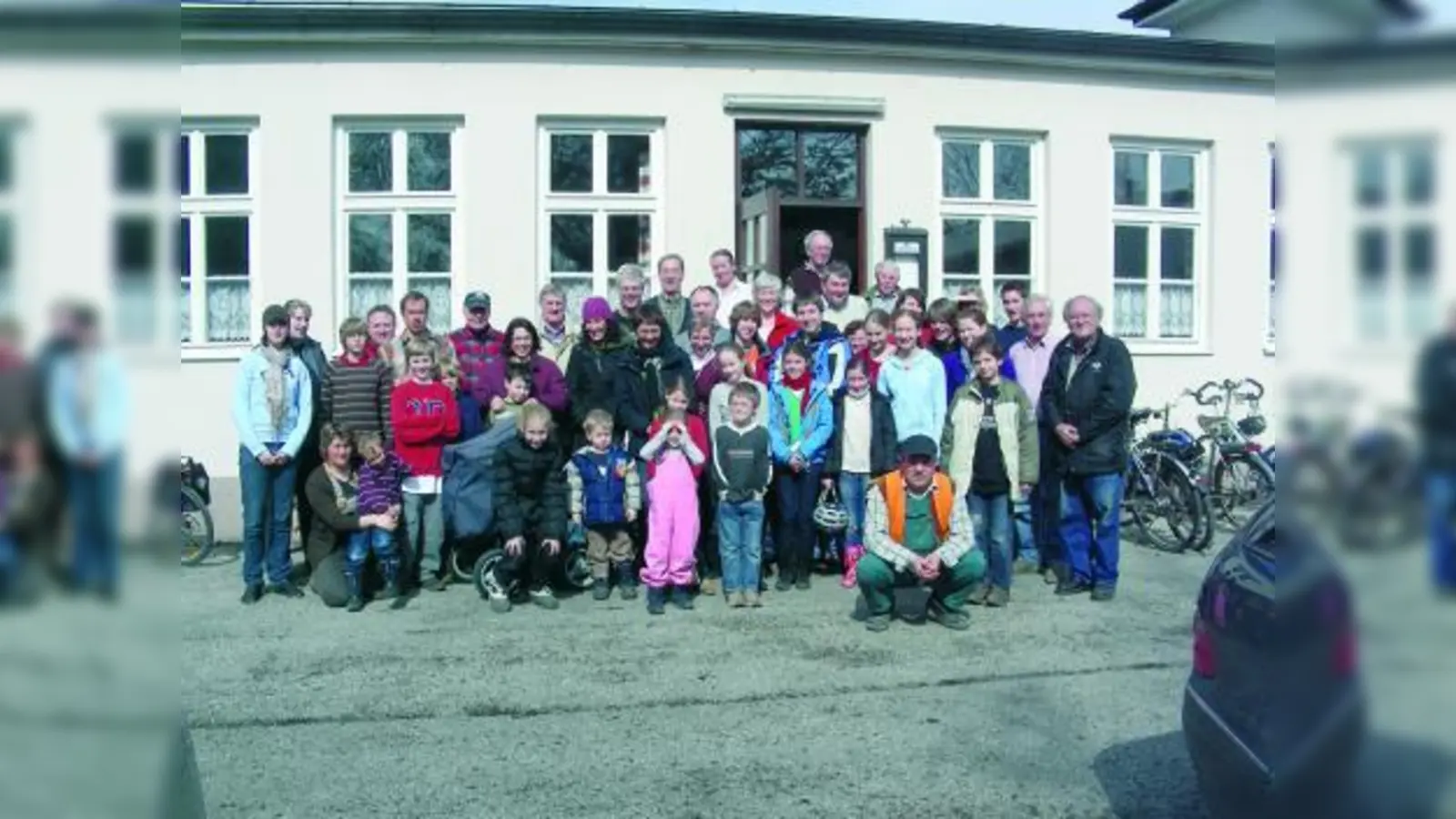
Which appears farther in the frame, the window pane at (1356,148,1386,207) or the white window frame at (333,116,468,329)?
the white window frame at (333,116,468,329)

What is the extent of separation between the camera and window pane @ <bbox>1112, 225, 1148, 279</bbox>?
574 inches

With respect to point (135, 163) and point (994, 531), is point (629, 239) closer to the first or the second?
point (994, 531)

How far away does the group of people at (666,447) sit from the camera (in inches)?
315

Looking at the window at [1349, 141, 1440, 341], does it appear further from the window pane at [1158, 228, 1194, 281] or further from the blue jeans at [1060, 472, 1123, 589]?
the window pane at [1158, 228, 1194, 281]

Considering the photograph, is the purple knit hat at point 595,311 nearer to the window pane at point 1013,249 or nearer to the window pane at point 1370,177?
the window pane at point 1013,249

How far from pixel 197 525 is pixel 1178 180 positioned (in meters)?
11.0

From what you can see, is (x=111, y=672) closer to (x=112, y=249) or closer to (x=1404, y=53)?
(x=112, y=249)

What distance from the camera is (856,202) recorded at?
1349 centimetres

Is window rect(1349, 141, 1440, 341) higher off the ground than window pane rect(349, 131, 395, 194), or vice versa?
window pane rect(349, 131, 395, 194)

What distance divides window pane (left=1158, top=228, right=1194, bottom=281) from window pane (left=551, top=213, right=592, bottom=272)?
6595 millimetres

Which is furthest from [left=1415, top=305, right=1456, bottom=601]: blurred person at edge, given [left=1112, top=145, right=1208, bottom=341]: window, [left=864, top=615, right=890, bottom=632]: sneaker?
[left=1112, top=145, right=1208, bottom=341]: window

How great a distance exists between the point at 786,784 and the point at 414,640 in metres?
3.04

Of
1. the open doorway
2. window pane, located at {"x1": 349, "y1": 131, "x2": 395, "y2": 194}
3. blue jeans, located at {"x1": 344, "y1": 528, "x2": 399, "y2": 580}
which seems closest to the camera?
blue jeans, located at {"x1": 344, "y1": 528, "x2": 399, "y2": 580}

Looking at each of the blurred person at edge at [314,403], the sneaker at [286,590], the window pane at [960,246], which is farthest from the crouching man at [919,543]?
the window pane at [960,246]
